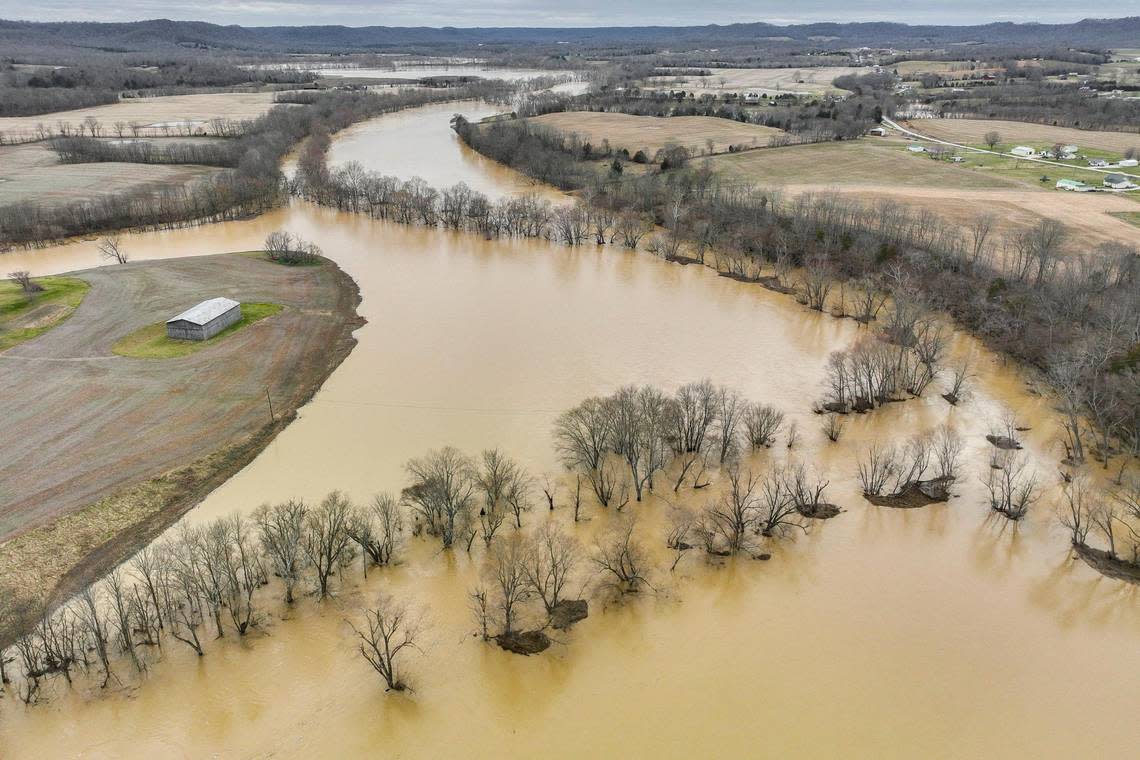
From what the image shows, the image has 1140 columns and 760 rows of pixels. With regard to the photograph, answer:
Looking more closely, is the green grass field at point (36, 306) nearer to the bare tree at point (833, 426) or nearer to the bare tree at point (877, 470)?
the bare tree at point (833, 426)

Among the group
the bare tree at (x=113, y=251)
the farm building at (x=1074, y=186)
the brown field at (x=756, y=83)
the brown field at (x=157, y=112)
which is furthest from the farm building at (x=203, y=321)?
the brown field at (x=756, y=83)

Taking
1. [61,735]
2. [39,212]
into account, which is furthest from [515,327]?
[39,212]

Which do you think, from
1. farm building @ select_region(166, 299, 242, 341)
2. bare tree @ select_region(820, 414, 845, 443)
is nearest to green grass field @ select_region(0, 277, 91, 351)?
farm building @ select_region(166, 299, 242, 341)

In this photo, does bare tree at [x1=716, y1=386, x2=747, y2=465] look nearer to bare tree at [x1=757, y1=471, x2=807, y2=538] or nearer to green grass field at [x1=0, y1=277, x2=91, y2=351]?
bare tree at [x1=757, y1=471, x2=807, y2=538]

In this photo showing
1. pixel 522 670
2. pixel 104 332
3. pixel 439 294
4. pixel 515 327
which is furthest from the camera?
pixel 439 294

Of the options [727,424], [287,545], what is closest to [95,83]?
[287,545]

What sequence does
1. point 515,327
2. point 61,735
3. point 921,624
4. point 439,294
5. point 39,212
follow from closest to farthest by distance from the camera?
point 61,735, point 921,624, point 515,327, point 439,294, point 39,212

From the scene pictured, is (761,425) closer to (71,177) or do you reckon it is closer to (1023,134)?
(71,177)

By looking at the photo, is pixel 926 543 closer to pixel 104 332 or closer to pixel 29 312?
pixel 104 332
